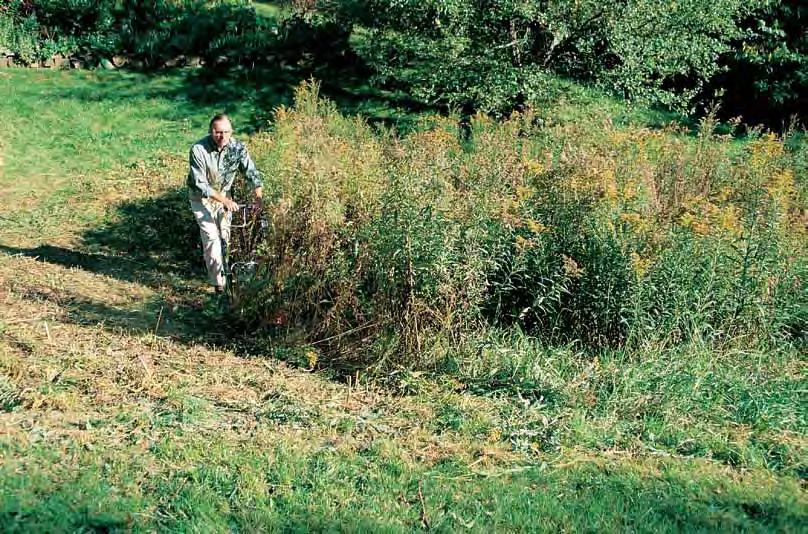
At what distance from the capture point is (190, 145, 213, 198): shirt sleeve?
678 centimetres

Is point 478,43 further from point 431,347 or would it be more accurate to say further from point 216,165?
point 431,347

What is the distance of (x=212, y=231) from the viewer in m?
6.95

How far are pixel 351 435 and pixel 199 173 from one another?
10.7 feet

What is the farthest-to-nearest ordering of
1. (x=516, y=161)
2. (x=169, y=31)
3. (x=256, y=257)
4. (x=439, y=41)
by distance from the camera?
(x=169, y=31) → (x=439, y=41) → (x=516, y=161) → (x=256, y=257)

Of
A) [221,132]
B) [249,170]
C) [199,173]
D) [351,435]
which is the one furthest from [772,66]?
[351,435]

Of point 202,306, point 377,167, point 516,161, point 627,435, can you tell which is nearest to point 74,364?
point 202,306

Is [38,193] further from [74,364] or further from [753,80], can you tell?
[753,80]

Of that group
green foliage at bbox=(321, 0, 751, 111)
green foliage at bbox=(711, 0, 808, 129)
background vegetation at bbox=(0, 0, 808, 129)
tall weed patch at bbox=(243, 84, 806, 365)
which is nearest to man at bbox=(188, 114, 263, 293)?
tall weed patch at bbox=(243, 84, 806, 365)

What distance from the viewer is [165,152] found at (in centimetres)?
1164

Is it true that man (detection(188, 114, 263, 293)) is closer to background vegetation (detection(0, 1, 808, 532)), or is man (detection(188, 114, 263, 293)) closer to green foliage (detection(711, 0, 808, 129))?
background vegetation (detection(0, 1, 808, 532))

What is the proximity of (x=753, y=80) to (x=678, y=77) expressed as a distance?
126cm

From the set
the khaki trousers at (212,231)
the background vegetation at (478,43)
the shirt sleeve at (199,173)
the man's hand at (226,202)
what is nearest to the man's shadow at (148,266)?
the khaki trousers at (212,231)

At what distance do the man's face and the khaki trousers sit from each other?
19.8 inches

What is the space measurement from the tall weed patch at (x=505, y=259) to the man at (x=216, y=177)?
0.61 metres
